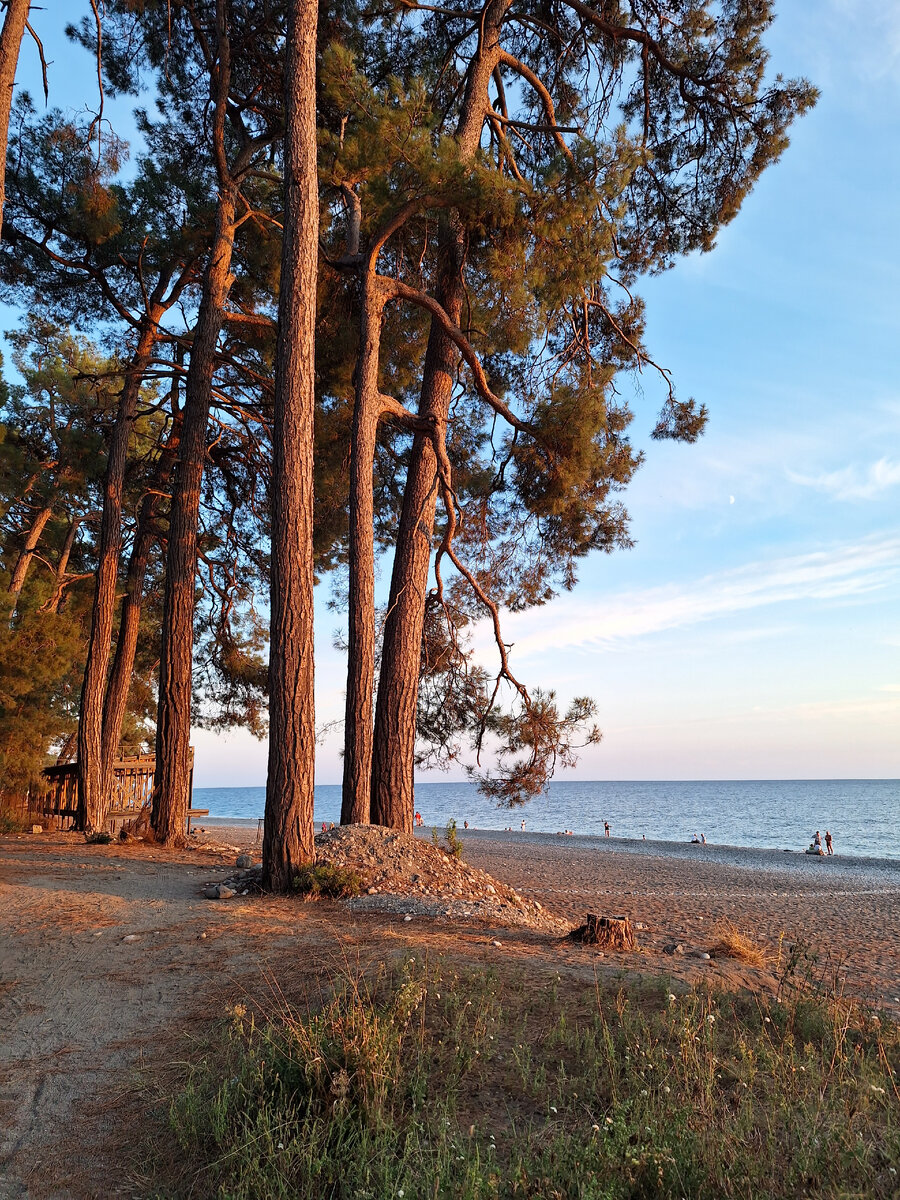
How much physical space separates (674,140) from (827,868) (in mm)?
19477

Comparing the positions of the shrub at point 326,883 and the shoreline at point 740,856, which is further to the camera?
the shoreline at point 740,856

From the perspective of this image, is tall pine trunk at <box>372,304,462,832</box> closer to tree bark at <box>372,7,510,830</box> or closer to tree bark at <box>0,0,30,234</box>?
tree bark at <box>372,7,510,830</box>

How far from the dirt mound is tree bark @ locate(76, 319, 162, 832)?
6456 millimetres

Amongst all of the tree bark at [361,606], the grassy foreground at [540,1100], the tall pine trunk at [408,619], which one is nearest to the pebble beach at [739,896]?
the grassy foreground at [540,1100]

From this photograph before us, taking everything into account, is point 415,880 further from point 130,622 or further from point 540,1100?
point 130,622

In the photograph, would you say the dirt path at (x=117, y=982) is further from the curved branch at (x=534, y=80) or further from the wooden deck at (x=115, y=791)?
the curved branch at (x=534, y=80)

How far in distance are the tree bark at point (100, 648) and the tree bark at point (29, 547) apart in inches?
97.3

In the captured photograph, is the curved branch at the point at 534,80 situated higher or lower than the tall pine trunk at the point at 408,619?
higher

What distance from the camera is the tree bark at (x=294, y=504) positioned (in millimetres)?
6961

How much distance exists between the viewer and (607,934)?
526 cm

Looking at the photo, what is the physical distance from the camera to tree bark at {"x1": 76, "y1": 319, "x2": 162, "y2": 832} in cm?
1247

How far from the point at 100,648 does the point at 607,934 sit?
392 inches

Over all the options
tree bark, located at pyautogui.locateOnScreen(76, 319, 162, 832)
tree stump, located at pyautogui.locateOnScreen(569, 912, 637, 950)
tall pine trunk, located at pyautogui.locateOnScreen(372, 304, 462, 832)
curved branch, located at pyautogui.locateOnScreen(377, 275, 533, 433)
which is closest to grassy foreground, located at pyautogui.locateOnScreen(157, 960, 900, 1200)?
tree stump, located at pyautogui.locateOnScreen(569, 912, 637, 950)

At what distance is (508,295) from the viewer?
9.73 m
